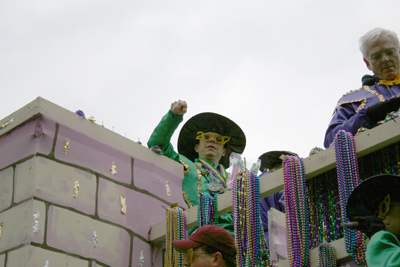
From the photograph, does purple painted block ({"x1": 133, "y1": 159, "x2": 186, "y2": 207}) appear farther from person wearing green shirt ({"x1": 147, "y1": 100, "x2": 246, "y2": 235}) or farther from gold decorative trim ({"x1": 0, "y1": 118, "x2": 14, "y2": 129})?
gold decorative trim ({"x1": 0, "y1": 118, "x2": 14, "y2": 129})

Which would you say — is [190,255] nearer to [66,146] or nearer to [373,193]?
[373,193]

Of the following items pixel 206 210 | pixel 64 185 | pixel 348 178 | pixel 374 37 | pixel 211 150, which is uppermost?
pixel 374 37

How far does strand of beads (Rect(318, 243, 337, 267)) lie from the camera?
5.50m

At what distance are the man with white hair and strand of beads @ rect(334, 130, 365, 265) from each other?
0.76 metres

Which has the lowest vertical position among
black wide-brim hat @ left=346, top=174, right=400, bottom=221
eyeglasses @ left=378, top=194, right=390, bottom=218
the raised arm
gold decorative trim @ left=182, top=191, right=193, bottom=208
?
eyeglasses @ left=378, top=194, right=390, bottom=218

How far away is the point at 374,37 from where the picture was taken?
22.2 ft

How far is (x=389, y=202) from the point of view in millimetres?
4008

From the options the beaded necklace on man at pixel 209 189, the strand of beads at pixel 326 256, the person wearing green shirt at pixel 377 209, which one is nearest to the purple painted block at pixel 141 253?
the beaded necklace on man at pixel 209 189

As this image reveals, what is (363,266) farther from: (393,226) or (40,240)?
(40,240)

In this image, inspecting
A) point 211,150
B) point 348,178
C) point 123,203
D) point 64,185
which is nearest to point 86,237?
point 64,185

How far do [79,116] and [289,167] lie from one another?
1981mm

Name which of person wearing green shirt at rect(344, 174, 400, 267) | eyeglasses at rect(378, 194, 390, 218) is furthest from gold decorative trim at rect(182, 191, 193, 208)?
eyeglasses at rect(378, 194, 390, 218)

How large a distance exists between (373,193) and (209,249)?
125 centimetres

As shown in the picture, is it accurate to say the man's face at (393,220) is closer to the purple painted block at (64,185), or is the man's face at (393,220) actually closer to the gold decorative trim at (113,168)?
the purple painted block at (64,185)
